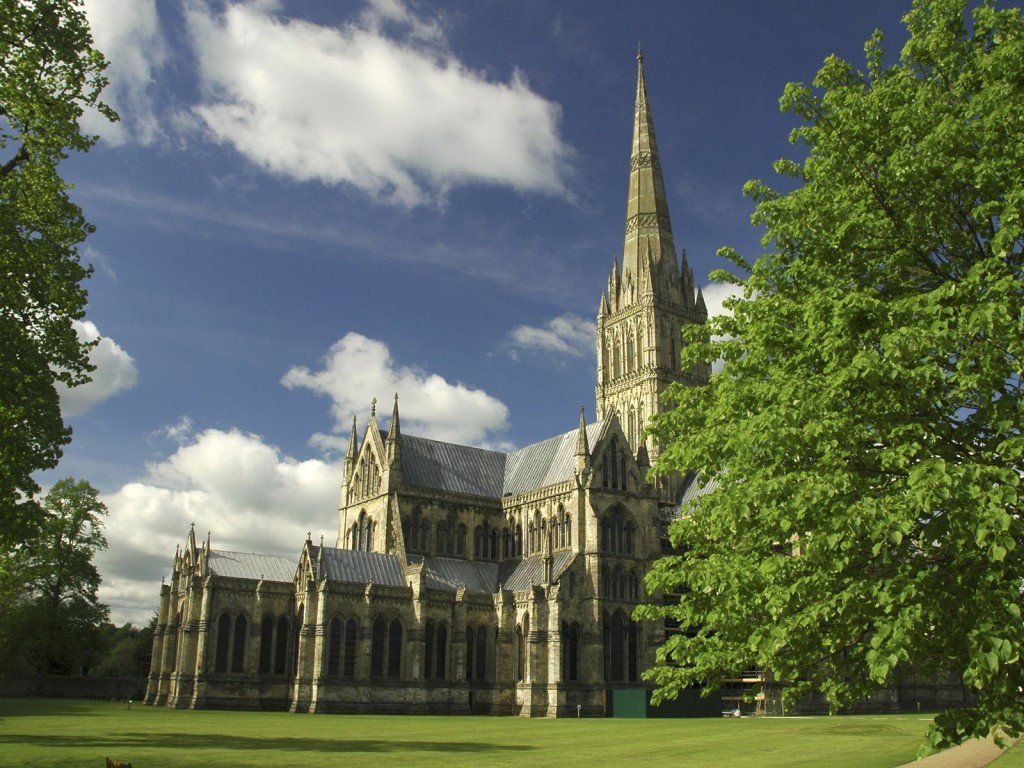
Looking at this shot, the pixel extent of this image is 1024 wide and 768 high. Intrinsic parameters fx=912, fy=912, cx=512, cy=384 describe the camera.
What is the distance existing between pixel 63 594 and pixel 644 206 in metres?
64.9

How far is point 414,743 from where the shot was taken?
31.2 metres

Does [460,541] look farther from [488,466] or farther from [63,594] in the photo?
[63,594]

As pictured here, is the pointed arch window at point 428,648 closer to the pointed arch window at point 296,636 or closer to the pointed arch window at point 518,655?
the pointed arch window at point 518,655

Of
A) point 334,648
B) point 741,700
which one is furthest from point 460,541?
point 741,700

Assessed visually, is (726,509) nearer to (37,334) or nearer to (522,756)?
(522,756)

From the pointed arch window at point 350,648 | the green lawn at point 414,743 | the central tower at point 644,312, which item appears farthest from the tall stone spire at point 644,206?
the green lawn at point 414,743

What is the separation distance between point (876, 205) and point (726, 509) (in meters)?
5.54

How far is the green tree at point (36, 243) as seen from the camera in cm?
2217

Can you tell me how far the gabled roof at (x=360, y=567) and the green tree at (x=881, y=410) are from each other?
1824 inches

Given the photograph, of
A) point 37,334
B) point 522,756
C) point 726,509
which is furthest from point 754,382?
point 37,334

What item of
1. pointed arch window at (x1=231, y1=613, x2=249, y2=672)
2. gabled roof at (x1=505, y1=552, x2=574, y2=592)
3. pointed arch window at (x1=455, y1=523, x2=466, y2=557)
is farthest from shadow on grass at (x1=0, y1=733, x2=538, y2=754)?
pointed arch window at (x1=455, y1=523, x2=466, y2=557)

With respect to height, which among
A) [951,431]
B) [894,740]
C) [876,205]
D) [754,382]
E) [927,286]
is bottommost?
[894,740]

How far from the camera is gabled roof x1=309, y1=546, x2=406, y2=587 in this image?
59.9 m

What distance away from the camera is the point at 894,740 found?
35219 mm
